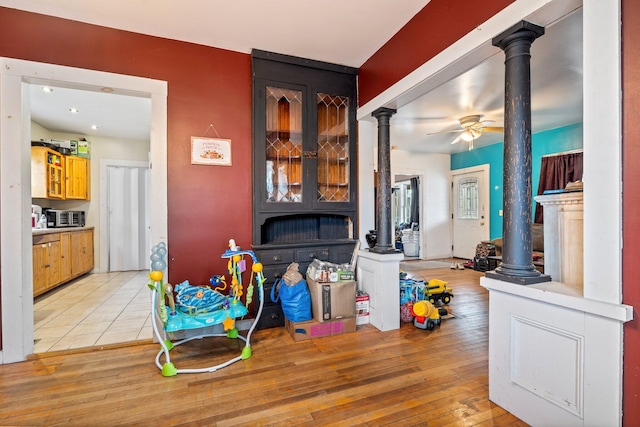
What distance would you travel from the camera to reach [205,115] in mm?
2791

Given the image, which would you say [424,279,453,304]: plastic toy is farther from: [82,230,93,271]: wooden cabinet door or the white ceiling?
[82,230,93,271]: wooden cabinet door

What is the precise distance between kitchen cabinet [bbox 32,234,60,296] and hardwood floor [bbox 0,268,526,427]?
1958mm

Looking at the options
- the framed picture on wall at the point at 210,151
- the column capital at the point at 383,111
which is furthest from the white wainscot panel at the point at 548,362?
the framed picture on wall at the point at 210,151

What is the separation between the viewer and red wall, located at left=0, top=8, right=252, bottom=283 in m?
2.45

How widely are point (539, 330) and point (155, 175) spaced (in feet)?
9.57

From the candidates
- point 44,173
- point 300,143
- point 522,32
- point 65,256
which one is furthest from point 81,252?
point 522,32

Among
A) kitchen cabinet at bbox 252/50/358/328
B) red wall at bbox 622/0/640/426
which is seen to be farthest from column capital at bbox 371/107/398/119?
red wall at bbox 622/0/640/426

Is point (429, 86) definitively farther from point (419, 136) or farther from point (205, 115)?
point (419, 136)

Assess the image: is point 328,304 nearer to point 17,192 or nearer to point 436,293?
point 436,293

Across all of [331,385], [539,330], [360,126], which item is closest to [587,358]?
[539,330]

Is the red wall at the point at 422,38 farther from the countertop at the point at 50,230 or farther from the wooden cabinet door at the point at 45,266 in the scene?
the wooden cabinet door at the point at 45,266

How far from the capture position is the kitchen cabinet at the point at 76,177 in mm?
4938

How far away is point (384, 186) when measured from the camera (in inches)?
117

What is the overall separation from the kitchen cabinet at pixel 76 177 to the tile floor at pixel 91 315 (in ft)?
4.87
